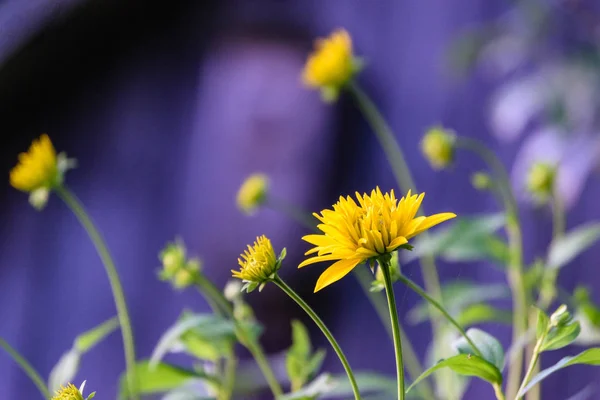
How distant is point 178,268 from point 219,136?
0.83 m

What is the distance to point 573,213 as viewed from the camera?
3.58 feet

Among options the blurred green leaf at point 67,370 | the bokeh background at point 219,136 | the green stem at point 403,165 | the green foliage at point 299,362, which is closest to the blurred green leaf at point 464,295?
the green stem at point 403,165

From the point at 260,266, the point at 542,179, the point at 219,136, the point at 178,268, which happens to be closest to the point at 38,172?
the point at 178,268

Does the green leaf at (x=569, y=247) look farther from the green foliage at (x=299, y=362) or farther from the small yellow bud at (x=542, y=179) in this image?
the green foliage at (x=299, y=362)

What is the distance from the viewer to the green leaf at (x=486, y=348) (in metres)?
0.27

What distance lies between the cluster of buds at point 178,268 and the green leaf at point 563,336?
0.19 meters

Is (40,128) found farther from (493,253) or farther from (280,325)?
(493,253)

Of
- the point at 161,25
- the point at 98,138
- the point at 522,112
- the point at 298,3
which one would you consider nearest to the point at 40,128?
the point at 98,138

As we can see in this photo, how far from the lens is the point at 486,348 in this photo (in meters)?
0.27

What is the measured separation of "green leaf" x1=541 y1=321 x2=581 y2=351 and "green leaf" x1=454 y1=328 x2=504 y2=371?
18 mm

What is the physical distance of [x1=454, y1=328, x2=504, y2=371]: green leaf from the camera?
27cm

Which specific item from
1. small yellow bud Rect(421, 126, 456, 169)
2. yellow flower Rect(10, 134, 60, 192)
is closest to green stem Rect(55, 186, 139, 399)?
yellow flower Rect(10, 134, 60, 192)

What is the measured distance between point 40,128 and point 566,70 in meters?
0.80

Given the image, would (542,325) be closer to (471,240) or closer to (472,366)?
(472,366)
